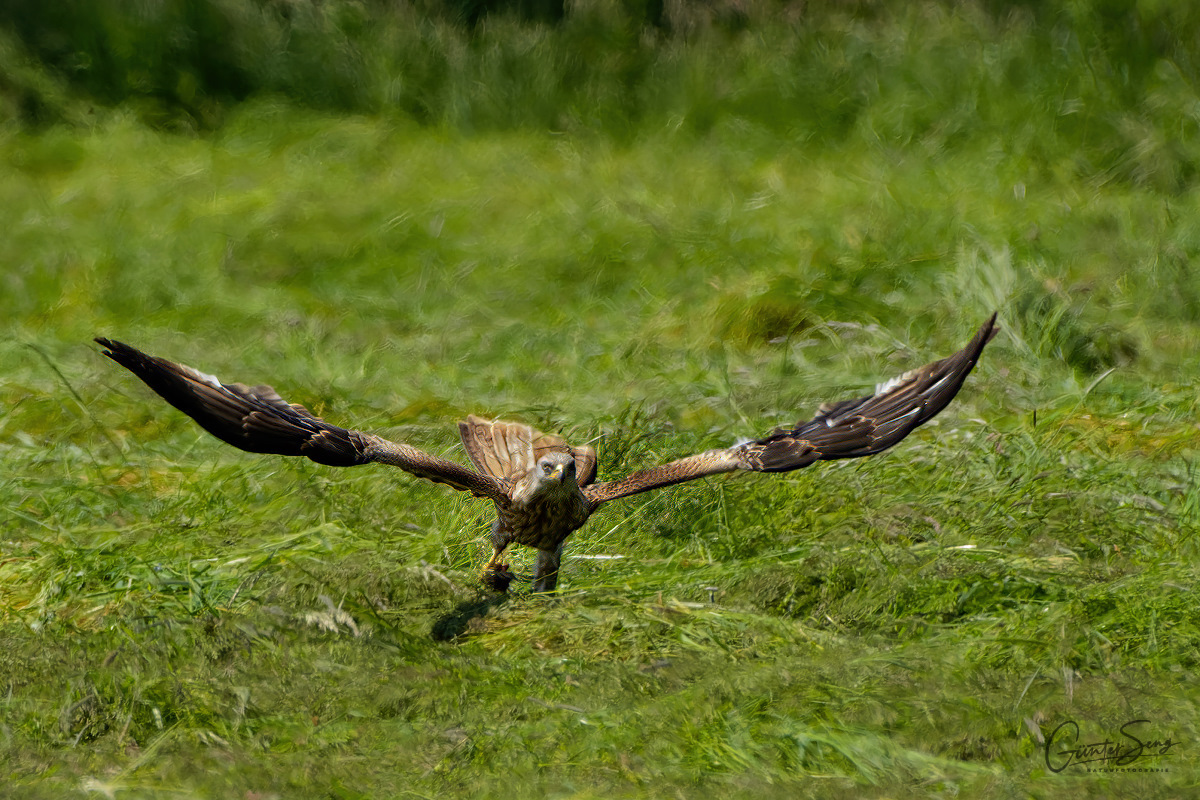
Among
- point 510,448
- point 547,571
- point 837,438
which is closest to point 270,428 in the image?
point 547,571

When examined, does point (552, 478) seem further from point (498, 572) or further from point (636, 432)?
point (636, 432)

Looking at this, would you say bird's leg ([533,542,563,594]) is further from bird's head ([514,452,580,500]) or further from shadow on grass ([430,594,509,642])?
bird's head ([514,452,580,500])

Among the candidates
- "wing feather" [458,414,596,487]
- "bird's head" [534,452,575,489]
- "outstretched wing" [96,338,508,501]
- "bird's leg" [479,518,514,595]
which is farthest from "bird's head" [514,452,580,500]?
"wing feather" [458,414,596,487]

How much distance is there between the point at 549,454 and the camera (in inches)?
180

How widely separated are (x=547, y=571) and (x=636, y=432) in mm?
1022

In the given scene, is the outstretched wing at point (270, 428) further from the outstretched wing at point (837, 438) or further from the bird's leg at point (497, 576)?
the outstretched wing at point (837, 438)

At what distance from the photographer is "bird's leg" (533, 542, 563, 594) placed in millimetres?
4668

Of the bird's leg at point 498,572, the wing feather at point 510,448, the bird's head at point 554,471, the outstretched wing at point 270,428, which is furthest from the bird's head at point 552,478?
the wing feather at point 510,448

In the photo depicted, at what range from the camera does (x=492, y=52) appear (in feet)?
34.3

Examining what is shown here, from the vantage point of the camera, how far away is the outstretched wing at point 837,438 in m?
4.48

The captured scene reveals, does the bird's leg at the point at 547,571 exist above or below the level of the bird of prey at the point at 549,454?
below

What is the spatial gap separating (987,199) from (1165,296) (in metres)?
1.69

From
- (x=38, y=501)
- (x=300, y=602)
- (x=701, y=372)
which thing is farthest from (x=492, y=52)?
(x=300, y=602)

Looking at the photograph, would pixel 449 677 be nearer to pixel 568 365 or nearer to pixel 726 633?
pixel 726 633
